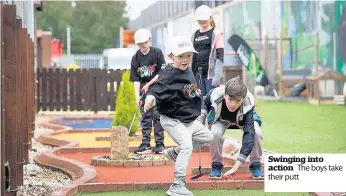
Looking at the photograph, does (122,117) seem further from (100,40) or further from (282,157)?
(100,40)

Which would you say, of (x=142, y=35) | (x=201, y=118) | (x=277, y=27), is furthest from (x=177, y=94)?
(x=277, y=27)

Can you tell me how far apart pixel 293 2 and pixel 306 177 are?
15.9 meters

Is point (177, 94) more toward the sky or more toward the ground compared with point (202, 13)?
more toward the ground

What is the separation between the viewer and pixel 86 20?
170 feet

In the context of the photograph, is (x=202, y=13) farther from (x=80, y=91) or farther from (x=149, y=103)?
(x=80, y=91)

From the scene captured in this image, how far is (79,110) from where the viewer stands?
22.1 meters

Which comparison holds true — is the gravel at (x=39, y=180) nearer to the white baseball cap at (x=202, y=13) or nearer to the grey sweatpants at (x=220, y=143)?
the grey sweatpants at (x=220, y=143)

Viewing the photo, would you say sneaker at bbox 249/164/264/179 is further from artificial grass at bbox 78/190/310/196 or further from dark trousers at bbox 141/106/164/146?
dark trousers at bbox 141/106/164/146

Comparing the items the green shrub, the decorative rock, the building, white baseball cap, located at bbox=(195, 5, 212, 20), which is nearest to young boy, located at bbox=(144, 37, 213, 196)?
white baseball cap, located at bbox=(195, 5, 212, 20)

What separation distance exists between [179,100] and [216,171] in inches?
35.4

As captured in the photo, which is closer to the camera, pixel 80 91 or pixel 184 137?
pixel 184 137

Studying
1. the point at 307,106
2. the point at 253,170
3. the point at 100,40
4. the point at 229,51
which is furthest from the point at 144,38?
the point at 100,40

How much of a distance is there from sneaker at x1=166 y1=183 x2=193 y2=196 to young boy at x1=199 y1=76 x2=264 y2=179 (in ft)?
2.23

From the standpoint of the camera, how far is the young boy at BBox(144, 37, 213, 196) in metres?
7.12
